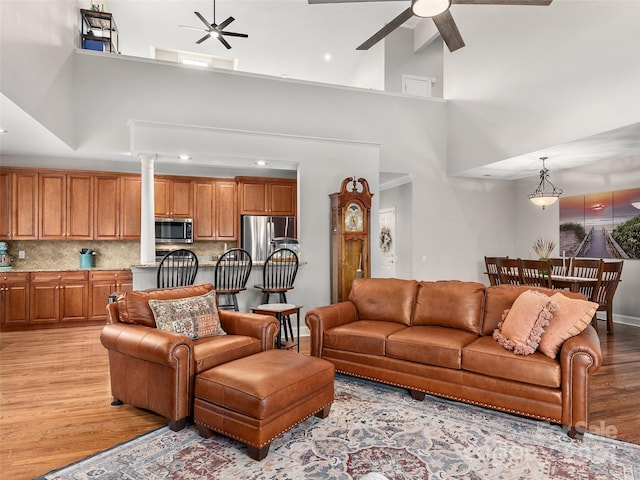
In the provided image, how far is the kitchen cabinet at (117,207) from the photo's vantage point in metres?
6.40

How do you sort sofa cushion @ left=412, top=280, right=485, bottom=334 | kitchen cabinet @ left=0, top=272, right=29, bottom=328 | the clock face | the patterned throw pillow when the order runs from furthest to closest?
kitchen cabinet @ left=0, top=272, right=29, bottom=328 < the clock face < sofa cushion @ left=412, top=280, right=485, bottom=334 < the patterned throw pillow

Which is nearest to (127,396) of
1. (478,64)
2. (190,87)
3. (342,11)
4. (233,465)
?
(233,465)

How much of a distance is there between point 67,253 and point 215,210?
2424 millimetres

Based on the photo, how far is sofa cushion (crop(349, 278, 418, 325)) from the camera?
384 centimetres

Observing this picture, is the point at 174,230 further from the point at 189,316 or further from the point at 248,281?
the point at 189,316

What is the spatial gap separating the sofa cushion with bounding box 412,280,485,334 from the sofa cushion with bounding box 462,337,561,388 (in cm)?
42

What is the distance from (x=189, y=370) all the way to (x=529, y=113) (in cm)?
543

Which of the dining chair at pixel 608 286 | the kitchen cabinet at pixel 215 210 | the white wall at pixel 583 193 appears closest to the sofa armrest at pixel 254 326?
the kitchen cabinet at pixel 215 210

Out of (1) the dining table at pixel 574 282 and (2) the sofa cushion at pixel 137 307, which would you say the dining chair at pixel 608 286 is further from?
(2) the sofa cushion at pixel 137 307

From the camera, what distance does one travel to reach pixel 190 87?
5668 millimetres

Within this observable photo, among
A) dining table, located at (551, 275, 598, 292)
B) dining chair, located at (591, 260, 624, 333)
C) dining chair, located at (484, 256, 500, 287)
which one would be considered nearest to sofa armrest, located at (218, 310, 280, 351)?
dining table, located at (551, 275, 598, 292)

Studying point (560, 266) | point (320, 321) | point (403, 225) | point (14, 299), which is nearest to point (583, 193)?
point (560, 266)

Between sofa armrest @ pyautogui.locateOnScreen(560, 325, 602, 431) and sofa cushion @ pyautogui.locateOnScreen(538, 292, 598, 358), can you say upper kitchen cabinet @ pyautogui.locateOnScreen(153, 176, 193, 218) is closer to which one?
sofa cushion @ pyautogui.locateOnScreen(538, 292, 598, 358)

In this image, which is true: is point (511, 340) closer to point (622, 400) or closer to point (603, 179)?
point (622, 400)
